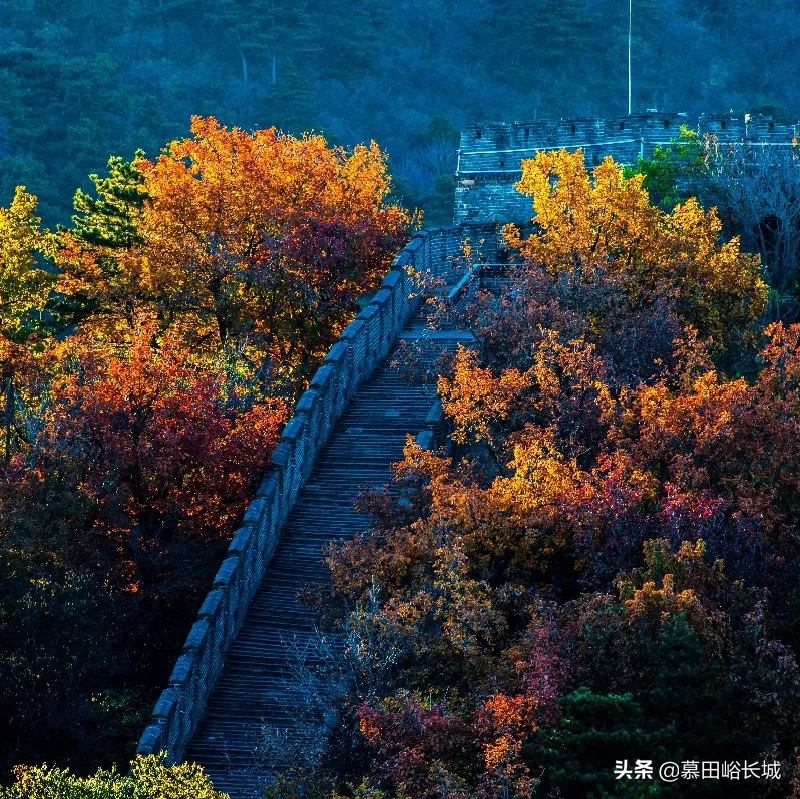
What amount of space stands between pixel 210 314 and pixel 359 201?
204 inches

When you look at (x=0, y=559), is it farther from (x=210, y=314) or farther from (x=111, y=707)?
(x=210, y=314)

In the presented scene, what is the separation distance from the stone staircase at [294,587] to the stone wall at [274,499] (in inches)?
9.1

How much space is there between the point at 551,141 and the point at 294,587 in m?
23.5

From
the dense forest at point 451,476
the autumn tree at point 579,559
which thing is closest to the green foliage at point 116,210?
the dense forest at point 451,476

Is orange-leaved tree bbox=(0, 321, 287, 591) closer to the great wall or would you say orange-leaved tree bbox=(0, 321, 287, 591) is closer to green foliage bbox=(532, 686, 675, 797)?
the great wall

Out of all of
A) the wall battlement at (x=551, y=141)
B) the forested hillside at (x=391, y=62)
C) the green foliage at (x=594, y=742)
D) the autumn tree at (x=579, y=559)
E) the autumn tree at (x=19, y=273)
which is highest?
the forested hillside at (x=391, y=62)

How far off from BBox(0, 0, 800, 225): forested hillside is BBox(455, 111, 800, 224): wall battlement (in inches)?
1443

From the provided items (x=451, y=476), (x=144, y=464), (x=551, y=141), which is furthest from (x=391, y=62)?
(x=451, y=476)

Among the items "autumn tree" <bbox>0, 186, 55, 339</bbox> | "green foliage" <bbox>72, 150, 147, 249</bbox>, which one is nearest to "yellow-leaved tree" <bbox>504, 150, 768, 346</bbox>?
"green foliage" <bbox>72, 150, 147, 249</bbox>

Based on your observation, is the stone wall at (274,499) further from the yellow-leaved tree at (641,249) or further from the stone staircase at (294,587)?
the yellow-leaved tree at (641,249)

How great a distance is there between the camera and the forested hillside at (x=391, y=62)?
9212 cm

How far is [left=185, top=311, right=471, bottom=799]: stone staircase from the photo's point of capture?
90.8 feet

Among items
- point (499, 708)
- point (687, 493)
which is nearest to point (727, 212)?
point (687, 493)

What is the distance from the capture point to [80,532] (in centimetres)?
3186
